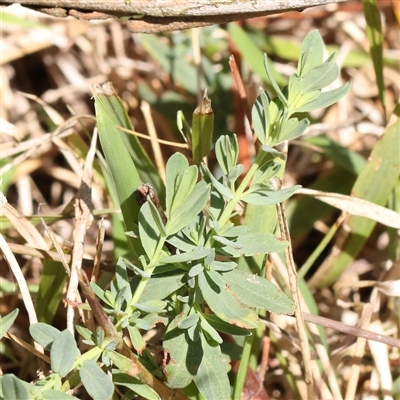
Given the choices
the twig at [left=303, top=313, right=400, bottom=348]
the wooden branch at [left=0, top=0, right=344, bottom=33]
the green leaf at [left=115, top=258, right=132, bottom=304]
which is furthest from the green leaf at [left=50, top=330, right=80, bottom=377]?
the wooden branch at [left=0, top=0, right=344, bottom=33]

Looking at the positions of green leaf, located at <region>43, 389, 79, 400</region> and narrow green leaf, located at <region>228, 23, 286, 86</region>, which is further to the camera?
narrow green leaf, located at <region>228, 23, 286, 86</region>

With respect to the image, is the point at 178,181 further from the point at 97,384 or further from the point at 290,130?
the point at 97,384

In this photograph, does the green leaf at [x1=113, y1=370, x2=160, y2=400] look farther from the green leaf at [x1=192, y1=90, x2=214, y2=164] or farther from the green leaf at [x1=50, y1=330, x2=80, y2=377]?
the green leaf at [x1=192, y1=90, x2=214, y2=164]

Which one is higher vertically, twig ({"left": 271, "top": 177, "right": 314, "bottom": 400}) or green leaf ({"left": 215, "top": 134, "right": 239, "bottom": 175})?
green leaf ({"left": 215, "top": 134, "right": 239, "bottom": 175})

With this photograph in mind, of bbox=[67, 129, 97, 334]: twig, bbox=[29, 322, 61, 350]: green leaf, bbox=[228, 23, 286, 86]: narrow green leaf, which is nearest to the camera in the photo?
bbox=[29, 322, 61, 350]: green leaf

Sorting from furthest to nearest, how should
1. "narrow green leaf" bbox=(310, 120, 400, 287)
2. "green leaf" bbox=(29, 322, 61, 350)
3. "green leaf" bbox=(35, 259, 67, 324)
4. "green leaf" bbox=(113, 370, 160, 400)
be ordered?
"narrow green leaf" bbox=(310, 120, 400, 287), "green leaf" bbox=(35, 259, 67, 324), "green leaf" bbox=(113, 370, 160, 400), "green leaf" bbox=(29, 322, 61, 350)

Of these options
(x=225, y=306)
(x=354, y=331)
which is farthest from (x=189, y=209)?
(x=354, y=331)

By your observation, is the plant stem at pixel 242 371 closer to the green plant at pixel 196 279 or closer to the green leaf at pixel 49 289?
the green plant at pixel 196 279
